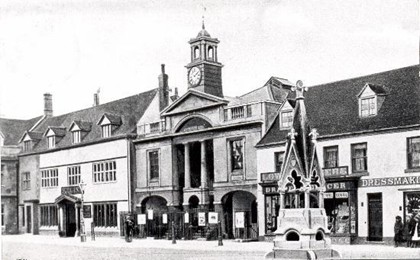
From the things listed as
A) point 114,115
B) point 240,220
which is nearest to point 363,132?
point 240,220

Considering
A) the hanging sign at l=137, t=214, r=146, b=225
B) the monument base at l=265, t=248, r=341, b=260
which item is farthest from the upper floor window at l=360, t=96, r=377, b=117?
the hanging sign at l=137, t=214, r=146, b=225

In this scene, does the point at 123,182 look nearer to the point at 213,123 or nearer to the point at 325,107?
the point at 213,123

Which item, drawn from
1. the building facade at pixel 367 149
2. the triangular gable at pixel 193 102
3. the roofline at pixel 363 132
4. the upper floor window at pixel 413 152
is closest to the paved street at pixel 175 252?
the building facade at pixel 367 149

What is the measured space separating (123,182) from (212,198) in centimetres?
683

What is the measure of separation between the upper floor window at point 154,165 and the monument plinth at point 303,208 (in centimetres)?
2184

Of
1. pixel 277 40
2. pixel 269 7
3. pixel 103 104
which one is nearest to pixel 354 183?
pixel 277 40

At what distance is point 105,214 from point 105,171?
2.72m

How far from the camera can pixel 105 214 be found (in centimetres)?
4262

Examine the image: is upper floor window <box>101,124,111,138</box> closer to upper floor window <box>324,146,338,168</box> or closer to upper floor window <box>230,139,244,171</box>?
upper floor window <box>230,139,244,171</box>

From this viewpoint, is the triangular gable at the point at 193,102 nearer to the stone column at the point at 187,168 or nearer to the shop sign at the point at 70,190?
the stone column at the point at 187,168

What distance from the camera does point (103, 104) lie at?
45906 millimetres

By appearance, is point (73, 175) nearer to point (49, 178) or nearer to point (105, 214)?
point (49, 178)

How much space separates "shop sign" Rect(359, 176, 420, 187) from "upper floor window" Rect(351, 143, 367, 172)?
0.64 m

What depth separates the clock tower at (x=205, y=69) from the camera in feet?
120
